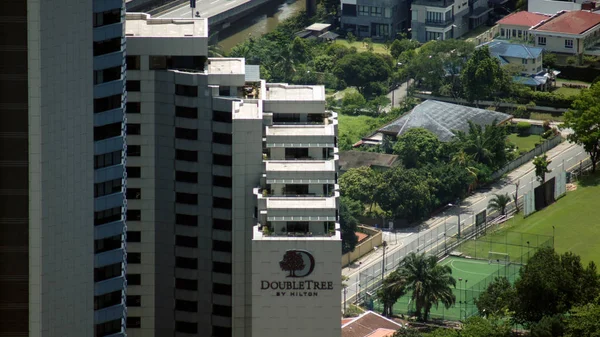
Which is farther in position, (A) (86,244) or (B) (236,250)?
(B) (236,250)

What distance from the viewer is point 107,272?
127688 millimetres

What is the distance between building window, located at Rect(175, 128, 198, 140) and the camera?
152 metres

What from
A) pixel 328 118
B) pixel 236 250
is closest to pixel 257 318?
pixel 236 250

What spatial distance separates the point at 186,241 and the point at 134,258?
4356mm

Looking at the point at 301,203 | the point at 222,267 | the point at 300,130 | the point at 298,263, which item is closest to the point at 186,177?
the point at 222,267

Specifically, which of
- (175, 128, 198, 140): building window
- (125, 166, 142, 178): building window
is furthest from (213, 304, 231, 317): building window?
(175, 128, 198, 140): building window

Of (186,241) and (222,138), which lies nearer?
(222,138)

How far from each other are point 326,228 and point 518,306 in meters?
34.6

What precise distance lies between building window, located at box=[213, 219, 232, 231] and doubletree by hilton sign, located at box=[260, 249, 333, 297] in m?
8.69

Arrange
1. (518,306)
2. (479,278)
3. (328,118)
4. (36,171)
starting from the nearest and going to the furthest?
(36,171) → (328,118) → (518,306) → (479,278)

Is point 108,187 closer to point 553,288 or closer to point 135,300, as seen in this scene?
point 135,300

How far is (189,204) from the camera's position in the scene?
153750 millimetres

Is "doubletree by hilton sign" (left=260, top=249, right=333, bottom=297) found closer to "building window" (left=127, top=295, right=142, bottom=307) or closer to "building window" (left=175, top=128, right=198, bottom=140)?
"building window" (left=127, top=295, right=142, bottom=307)
